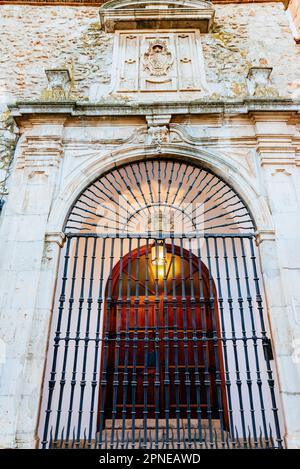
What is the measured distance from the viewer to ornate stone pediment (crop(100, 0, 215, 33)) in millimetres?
5039

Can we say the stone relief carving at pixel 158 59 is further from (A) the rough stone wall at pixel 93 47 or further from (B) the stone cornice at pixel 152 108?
(B) the stone cornice at pixel 152 108

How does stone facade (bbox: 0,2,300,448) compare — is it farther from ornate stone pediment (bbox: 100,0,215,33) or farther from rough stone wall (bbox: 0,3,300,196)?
ornate stone pediment (bbox: 100,0,215,33)

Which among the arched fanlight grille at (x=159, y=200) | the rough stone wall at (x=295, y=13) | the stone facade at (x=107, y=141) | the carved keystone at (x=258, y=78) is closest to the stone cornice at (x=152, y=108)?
the stone facade at (x=107, y=141)

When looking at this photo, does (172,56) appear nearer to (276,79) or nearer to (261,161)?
(276,79)

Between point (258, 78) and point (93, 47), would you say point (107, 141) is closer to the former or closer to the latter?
point (93, 47)

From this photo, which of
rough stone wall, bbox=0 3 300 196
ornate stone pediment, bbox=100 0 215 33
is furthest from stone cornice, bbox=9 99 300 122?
ornate stone pediment, bbox=100 0 215 33

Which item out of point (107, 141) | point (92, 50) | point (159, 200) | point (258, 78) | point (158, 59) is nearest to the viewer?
point (159, 200)

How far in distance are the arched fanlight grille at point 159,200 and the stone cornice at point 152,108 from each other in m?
0.68

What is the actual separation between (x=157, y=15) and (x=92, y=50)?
117 cm

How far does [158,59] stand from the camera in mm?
4762

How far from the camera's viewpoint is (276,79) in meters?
4.67

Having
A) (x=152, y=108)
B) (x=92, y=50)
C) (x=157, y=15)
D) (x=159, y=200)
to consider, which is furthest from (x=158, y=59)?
(x=159, y=200)

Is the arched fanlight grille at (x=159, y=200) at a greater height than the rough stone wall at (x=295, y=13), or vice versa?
the rough stone wall at (x=295, y=13)

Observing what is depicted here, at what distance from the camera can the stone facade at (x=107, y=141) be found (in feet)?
9.81
